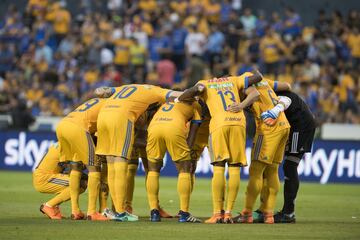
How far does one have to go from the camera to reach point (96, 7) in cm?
3359

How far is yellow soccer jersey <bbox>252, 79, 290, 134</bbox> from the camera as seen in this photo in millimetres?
13102

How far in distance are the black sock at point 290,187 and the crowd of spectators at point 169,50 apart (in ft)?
41.2

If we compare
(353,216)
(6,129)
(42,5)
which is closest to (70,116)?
(353,216)

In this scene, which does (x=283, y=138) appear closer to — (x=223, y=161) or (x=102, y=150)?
(x=223, y=161)

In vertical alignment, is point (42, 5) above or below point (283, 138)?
above

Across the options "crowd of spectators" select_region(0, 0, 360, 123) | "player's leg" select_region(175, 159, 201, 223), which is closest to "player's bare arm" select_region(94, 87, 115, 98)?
"player's leg" select_region(175, 159, 201, 223)

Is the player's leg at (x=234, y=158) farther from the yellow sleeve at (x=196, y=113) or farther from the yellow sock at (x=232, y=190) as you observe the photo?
the yellow sleeve at (x=196, y=113)

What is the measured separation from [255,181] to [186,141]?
44.7 inches

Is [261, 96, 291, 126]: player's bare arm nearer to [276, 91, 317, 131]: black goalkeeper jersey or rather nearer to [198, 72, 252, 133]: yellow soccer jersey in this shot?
[198, 72, 252, 133]: yellow soccer jersey

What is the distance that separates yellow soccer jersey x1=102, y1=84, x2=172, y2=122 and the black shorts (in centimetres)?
197

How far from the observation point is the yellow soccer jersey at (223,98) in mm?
12711

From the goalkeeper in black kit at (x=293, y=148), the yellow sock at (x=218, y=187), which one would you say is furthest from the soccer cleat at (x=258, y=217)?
the yellow sock at (x=218, y=187)

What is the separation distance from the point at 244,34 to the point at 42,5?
7.64m

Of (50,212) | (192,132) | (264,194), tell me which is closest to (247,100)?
(192,132)
